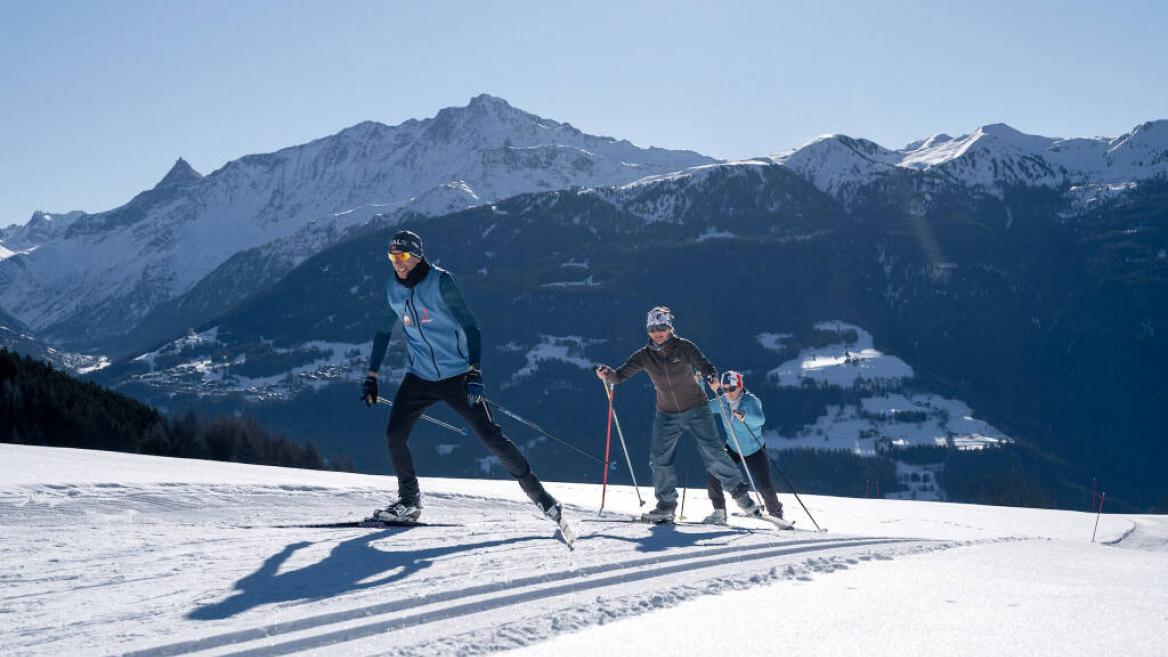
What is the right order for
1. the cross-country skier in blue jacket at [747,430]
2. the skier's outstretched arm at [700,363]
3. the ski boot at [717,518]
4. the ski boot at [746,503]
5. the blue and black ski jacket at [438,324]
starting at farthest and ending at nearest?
1. the cross-country skier in blue jacket at [747,430]
2. the ski boot at [717,518]
3. the ski boot at [746,503]
4. the skier's outstretched arm at [700,363]
5. the blue and black ski jacket at [438,324]

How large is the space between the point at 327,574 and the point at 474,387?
240 cm

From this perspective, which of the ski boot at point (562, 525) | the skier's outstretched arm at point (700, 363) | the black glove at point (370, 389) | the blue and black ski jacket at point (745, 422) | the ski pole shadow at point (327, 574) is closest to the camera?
the ski pole shadow at point (327, 574)

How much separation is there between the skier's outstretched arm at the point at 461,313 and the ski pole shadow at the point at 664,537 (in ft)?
5.89

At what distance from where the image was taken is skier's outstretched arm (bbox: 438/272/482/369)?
7980mm

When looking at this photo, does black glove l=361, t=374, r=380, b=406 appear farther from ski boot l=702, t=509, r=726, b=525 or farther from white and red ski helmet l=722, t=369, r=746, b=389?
white and red ski helmet l=722, t=369, r=746, b=389

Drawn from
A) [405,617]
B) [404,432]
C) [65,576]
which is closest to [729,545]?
[404,432]

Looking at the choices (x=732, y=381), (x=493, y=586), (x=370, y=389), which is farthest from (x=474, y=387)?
(x=732, y=381)

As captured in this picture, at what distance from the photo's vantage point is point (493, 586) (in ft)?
17.6

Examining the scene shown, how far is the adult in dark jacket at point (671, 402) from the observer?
1009 centimetres

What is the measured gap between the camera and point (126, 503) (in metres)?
8.13

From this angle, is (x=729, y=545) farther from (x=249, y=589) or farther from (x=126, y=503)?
(x=126, y=503)

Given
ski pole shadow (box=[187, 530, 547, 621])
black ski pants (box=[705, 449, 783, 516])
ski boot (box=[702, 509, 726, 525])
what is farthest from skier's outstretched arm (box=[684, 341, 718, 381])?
ski pole shadow (box=[187, 530, 547, 621])

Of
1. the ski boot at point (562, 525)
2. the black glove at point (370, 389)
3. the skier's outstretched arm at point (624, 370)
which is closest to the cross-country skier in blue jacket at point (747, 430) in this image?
the skier's outstretched arm at point (624, 370)

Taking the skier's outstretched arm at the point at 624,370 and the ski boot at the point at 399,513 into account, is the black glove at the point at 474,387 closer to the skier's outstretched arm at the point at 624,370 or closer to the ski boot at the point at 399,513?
the ski boot at the point at 399,513
